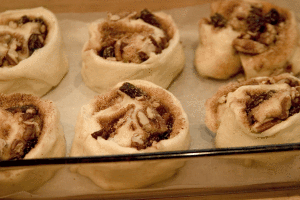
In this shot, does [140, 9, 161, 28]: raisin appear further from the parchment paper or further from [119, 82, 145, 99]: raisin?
[119, 82, 145, 99]: raisin

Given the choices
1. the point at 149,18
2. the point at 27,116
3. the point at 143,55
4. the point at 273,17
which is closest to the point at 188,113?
the point at 143,55

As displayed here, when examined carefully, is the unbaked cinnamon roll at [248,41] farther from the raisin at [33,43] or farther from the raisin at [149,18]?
the raisin at [33,43]

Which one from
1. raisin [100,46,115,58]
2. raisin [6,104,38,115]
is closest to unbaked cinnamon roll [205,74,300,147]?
raisin [100,46,115,58]

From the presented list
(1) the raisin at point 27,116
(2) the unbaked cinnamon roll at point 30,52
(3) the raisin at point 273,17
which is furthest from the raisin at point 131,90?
(3) the raisin at point 273,17

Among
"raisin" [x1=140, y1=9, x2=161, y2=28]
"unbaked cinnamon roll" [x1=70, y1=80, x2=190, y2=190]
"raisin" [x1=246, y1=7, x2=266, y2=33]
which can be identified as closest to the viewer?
"unbaked cinnamon roll" [x1=70, y1=80, x2=190, y2=190]

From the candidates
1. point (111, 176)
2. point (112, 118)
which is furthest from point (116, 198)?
point (112, 118)

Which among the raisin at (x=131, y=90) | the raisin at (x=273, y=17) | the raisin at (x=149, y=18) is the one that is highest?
the raisin at (x=273, y=17)

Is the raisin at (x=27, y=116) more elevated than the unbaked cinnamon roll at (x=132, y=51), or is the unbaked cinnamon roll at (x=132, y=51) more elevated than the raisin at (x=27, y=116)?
the unbaked cinnamon roll at (x=132, y=51)

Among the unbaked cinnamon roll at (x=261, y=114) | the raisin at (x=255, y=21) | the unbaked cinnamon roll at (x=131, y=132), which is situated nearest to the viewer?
the unbaked cinnamon roll at (x=131, y=132)

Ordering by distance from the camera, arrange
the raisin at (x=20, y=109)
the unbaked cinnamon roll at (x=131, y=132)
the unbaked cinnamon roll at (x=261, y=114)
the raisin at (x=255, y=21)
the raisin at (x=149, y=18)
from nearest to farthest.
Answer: the unbaked cinnamon roll at (x=131, y=132), the unbaked cinnamon roll at (x=261, y=114), the raisin at (x=20, y=109), the raisin at (x=255, y=21), the raisin at (x=149, y=18)
